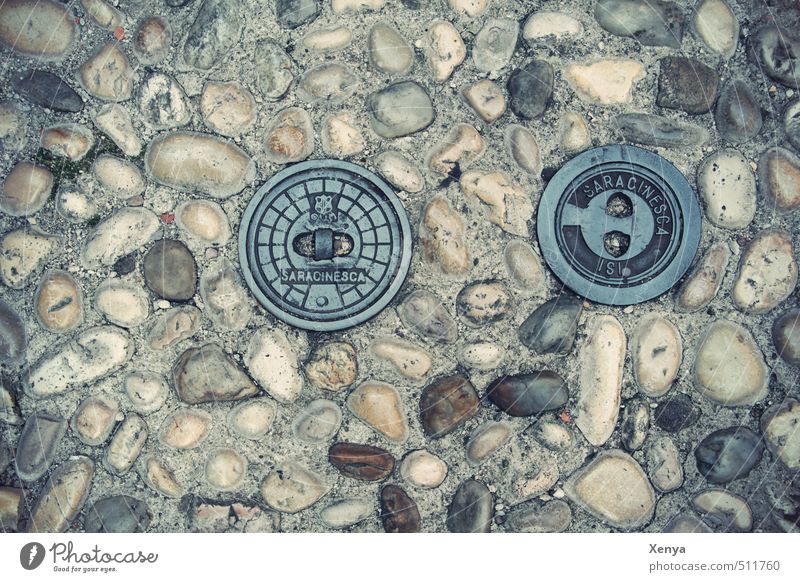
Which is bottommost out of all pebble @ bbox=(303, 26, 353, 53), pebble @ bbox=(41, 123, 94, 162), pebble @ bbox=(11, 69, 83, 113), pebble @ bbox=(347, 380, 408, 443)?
pebble @ bbox=(347, 380, 408, 443)

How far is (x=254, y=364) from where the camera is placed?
218 centimetres

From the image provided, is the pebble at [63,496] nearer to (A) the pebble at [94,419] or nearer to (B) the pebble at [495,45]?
(A) the pebble at [94,419]

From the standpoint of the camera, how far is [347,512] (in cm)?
218

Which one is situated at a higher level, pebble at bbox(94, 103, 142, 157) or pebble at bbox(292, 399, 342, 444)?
pebble at bbox(94, 103, 142, 157)

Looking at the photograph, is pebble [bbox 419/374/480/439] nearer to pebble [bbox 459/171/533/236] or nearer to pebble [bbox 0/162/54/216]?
pebble [bbox 459/171/533/236]

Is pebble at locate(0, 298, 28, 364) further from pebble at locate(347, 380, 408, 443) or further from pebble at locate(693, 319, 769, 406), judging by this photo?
pebble at locate(693, 319, 769, 406)

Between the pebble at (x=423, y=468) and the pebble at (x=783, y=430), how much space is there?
1.01 m

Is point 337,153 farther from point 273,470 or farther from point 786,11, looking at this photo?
point 786,11

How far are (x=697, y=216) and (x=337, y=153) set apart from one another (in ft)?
3.74

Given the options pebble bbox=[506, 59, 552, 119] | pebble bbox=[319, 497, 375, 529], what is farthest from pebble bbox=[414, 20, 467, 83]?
pebble bbox=[319, 497, 375, 529]

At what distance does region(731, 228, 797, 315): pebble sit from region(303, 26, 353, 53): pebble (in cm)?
143

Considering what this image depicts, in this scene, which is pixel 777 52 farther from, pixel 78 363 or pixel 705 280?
pixel 78 363

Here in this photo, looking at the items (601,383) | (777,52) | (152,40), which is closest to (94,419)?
(152,40)

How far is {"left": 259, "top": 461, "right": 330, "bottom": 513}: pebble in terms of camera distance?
2174 mm
